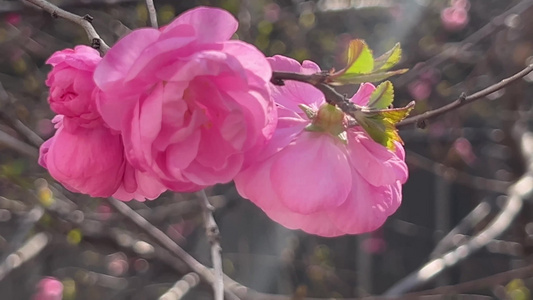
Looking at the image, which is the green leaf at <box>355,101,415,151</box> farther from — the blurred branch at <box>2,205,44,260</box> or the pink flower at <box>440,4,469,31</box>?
the pink flower at <box>440,4,469,31</box>

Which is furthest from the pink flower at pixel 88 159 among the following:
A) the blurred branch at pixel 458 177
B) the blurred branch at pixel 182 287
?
the blurred branch at pixel 458 177

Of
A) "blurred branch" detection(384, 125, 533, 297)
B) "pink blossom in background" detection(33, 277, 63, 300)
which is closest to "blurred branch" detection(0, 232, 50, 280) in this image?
"pink blossom in background" detection(33, 277, 63, 300)

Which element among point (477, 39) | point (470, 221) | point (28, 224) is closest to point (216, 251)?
point (28, 224)

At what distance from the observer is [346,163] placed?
22.8 inches

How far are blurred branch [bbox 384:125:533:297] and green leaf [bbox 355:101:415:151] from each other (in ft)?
4.73

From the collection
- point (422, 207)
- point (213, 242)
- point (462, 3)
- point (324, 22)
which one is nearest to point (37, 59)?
point (324, 22)

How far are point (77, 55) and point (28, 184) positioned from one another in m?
1.49

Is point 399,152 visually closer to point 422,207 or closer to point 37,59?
point 37,59

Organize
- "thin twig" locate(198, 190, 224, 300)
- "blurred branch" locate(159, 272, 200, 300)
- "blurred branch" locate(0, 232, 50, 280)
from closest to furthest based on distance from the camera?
"thin twig" locate(198, 190, 224, 300), "blurred branch" locate(0, 232, 50, 280), "blurred branch" locate(159, 272, 200, 300)

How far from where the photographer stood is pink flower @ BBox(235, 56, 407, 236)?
0.55 meters

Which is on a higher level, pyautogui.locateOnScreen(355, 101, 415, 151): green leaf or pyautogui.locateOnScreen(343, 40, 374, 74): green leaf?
pyautogui.locateOnScreen(343, 40, 374, 74): green leaf

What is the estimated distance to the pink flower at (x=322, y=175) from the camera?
1.79 feet

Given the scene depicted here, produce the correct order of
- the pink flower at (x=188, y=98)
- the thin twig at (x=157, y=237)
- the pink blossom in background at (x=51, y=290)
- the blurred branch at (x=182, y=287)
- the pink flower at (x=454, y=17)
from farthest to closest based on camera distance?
the pink flower at (x=454, y=17) → the pink blossom in background at (x=51, y=290) → the blurred branch at (x=182, y=287) → the thin twig at (x=157, y=237) → the pink flower at (x=188, y=98)

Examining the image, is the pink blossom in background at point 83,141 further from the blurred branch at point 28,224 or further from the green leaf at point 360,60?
the blurred branch at point 28,224
